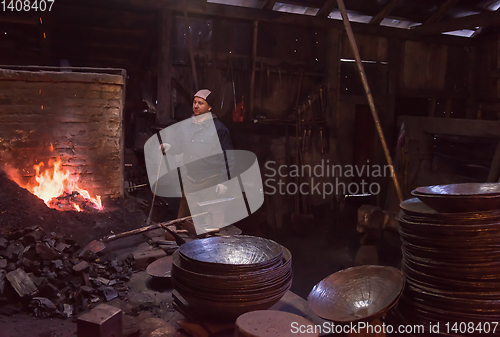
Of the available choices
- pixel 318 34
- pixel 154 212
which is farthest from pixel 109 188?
pixel 318 34

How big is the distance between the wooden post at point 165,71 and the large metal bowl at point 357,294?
5.46 meters

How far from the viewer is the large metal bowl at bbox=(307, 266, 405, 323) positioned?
2.32 m

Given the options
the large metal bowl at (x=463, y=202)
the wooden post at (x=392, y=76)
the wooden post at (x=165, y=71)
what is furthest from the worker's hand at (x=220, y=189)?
the wooden post at (x=392, y=76)

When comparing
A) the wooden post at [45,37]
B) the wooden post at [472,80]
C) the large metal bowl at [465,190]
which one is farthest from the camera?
the wooden post at [472,80]

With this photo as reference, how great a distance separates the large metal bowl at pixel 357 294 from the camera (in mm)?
2320

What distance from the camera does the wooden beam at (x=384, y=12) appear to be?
8.34 m

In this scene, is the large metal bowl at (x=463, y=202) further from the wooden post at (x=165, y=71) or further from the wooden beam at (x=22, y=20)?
the wooden beam at (x=22, y=20)

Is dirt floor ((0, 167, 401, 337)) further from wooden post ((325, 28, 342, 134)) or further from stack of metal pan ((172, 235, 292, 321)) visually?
wooden post ((325, 28, 342, 134))

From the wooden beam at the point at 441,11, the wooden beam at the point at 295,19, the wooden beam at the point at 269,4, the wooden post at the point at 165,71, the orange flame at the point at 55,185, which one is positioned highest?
the wooden beam at the point at 441,11

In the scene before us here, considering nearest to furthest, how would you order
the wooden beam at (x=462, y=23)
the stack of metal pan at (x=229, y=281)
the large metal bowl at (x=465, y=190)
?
the stack of metal pan at (x=229, y=281), the large metal bowl at (x=465, y=190), the wooden beam at (x=462, y=23)

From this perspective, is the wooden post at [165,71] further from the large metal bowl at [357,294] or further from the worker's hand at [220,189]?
the large metal bowl at [357,294]

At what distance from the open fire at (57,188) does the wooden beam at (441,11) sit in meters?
8.29

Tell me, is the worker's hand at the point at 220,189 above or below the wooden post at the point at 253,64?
below

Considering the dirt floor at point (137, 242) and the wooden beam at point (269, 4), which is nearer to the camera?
the dirt floor at point (137, 242)
